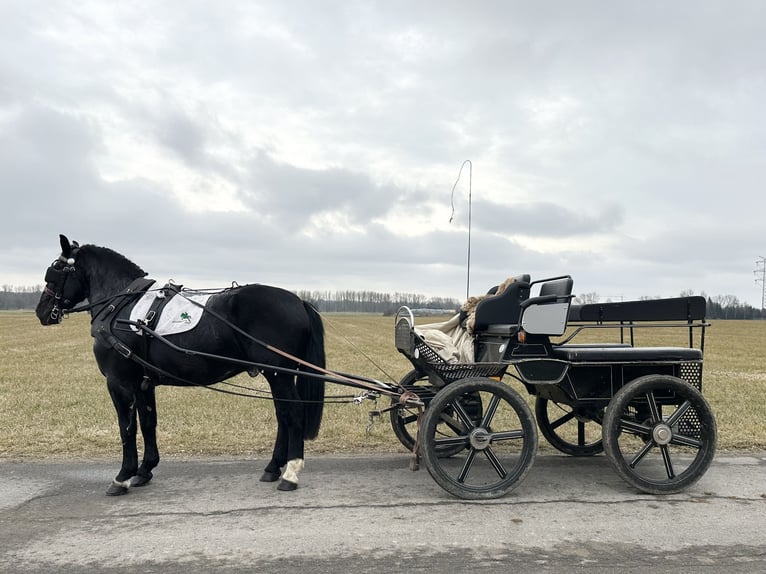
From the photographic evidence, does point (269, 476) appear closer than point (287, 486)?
No

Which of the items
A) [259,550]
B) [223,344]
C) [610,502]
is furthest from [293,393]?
[610,502]

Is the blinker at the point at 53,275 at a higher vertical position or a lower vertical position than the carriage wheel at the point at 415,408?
higher

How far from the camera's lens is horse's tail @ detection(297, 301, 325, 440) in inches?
211

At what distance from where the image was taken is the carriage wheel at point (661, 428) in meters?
4.77

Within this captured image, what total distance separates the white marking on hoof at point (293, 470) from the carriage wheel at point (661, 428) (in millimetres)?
2532

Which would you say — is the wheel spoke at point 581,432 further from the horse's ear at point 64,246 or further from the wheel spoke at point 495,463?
the horse's ear at point 64,246

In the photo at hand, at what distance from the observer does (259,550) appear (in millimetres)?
3621

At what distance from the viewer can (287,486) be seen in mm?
4828

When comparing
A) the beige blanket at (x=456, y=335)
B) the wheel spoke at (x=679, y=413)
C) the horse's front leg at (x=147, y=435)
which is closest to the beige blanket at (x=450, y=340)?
the beige blanket at (x=456, y=335)

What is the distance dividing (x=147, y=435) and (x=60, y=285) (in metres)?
1.62

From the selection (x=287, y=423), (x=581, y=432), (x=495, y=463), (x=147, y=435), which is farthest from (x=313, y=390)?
(x=581, y=432)

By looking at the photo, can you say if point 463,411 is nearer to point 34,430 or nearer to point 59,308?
point 59,308

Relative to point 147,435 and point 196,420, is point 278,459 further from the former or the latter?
point 196,420

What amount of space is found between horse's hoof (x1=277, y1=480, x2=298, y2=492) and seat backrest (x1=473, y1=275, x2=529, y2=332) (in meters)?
2.13
